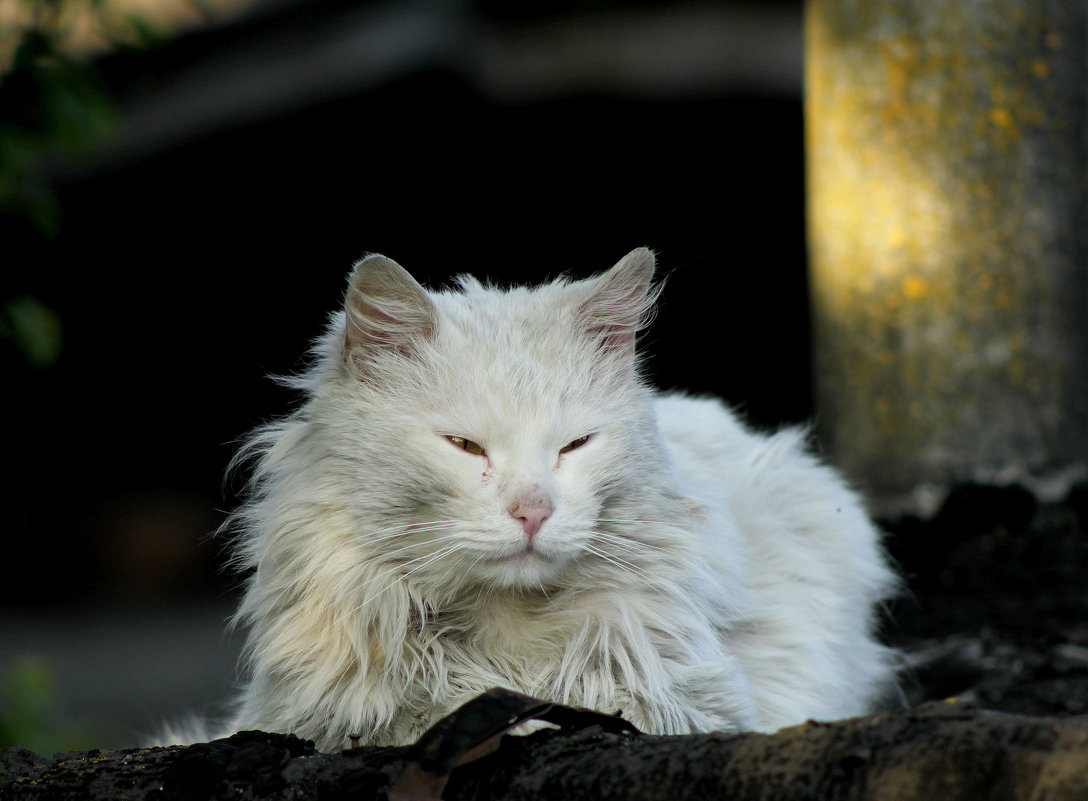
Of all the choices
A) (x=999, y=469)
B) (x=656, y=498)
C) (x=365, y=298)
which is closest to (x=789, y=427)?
(x=999, y=469)

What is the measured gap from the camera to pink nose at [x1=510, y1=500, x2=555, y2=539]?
5.91 ft

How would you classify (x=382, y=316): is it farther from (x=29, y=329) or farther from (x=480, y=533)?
(x=29, y=329)

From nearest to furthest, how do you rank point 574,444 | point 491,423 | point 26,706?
1. point 491,423
2. point 574,444
3. point 26,706

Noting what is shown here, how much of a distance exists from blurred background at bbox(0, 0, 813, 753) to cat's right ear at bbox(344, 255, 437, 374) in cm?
268

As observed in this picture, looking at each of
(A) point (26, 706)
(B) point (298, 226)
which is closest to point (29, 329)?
(A) point (26, 706)

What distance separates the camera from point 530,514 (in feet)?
5.90

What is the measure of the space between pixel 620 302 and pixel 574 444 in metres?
0.36

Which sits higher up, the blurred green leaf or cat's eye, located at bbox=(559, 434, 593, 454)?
the blurred green leaf

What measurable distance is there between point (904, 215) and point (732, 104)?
2.66 meters

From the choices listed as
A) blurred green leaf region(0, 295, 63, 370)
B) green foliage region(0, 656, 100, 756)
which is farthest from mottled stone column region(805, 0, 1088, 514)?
green foliage region(0, 656, 100, 756)

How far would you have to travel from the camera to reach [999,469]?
3.43 metres

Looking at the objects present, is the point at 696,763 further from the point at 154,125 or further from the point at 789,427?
the point at 154,125

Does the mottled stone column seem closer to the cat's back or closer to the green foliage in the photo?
the cat's back

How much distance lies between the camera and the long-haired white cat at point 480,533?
1.90 metres
